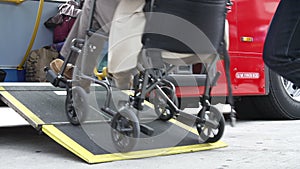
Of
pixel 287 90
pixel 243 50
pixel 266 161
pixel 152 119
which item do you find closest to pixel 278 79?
pixel 287 90

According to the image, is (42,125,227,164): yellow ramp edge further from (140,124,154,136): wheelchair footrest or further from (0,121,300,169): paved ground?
(140,124,154,136): wheelchair footrest

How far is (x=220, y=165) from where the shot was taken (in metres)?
2.92

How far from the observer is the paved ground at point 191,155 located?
289 centimetres

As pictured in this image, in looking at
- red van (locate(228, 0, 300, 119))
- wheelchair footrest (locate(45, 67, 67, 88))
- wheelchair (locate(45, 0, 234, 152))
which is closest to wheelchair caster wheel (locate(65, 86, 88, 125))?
wheelchair (locate(45, 0, 234, 152))

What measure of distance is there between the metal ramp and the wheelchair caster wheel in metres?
0.05

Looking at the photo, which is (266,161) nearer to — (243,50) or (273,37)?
(273,37)

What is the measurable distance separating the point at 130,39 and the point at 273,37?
0.94 metres

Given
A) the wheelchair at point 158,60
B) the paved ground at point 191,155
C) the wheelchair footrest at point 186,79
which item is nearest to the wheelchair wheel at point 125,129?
the wheelchair at point 158,60

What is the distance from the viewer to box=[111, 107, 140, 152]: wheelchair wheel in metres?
2.91

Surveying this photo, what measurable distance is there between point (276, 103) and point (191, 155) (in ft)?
7.34

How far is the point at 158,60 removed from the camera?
9.84ft

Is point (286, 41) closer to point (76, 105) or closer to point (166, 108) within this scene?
point (76, 105)

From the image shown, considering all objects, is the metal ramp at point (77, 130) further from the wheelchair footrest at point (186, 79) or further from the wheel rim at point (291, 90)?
the wheel rim at point (291, 90)

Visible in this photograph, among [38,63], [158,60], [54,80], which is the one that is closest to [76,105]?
[54,80]
